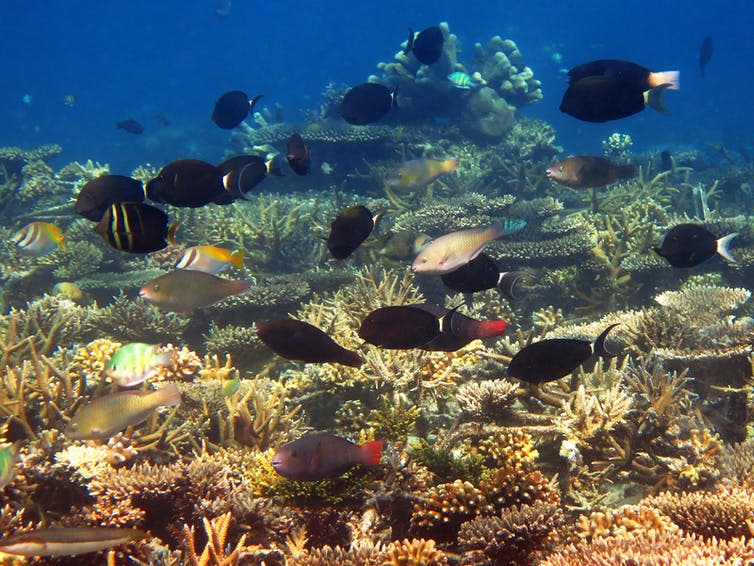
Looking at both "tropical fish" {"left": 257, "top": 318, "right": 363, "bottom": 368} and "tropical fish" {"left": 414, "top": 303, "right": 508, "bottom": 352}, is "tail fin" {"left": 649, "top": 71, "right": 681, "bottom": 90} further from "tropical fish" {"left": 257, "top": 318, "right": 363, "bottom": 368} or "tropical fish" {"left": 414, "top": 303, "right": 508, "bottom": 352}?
"tropical fish" {"left": 257, "top": 318, "right": 363, "bottom": 368}

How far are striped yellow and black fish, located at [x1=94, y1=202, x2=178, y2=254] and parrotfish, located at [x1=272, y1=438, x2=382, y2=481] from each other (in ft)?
5.01

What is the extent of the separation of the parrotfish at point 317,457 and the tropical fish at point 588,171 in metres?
3.49

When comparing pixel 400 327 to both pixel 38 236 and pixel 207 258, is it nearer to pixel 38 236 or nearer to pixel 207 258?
pixel 207 258

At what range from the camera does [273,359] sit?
5844mm

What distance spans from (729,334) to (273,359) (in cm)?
508

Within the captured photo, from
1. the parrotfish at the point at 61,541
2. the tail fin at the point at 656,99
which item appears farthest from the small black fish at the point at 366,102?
the parrotfish at the point at 61,541

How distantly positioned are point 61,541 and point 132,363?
6.43ft

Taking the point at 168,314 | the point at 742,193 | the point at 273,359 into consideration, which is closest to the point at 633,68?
the point at 273,359

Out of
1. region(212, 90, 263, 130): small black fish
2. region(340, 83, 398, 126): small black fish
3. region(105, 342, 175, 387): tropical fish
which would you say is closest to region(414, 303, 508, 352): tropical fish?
region(105, 342, 175, 387): tropical fish

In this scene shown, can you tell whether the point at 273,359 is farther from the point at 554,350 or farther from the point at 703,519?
the point at 703,519

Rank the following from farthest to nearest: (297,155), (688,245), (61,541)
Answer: (297,155), (688,245), (61,541)

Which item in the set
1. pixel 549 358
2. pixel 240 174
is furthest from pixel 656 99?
pixel 240 174

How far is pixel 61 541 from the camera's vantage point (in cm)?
196

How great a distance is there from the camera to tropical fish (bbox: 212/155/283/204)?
362 cm
